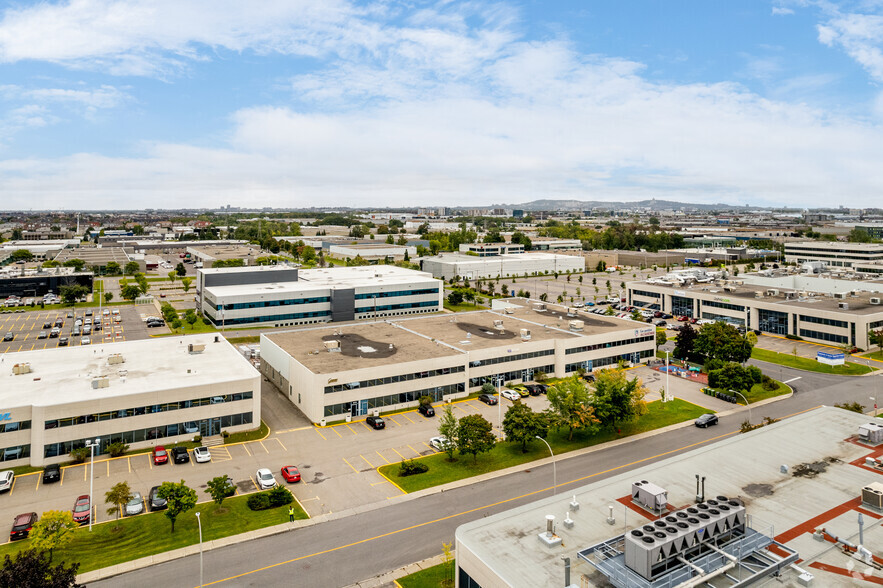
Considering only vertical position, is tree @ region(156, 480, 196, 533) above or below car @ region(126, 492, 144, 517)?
above

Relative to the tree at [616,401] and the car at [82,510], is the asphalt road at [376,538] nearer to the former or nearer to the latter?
the tree at [616,401]

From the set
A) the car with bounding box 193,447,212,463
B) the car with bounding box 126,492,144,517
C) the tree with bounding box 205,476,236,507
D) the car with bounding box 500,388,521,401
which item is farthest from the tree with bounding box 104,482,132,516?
the car with bounding box 500,388,521,401

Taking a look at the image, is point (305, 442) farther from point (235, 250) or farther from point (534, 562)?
point (235, 250)

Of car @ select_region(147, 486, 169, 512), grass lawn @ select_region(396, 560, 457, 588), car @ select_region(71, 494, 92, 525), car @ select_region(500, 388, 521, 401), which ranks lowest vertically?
grass lawn @ select_region(396, 560, 457, 588)

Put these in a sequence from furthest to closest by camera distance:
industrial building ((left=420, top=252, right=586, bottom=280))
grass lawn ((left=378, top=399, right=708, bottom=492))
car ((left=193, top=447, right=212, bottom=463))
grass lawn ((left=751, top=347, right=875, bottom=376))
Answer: industrial building ((left=420, top=252, right=586, bottom=280)) → grass lawn ((left=751, top=347, right=875, bottom=376)) → car ((left=193, top=447, right=212, bottom=463)) → grass lawn ((left=378, top=399, right=708, bottom=492))

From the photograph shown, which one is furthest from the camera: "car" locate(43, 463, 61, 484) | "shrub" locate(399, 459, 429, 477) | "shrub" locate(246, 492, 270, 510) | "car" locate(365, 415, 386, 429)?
"car" locate(365, 415, 386, 429)

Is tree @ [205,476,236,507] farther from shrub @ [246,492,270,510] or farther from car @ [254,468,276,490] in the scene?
car @ [254,468,276,490]

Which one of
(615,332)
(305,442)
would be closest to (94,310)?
(305,442)

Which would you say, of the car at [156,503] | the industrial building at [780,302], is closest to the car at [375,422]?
the car at [156,503]
